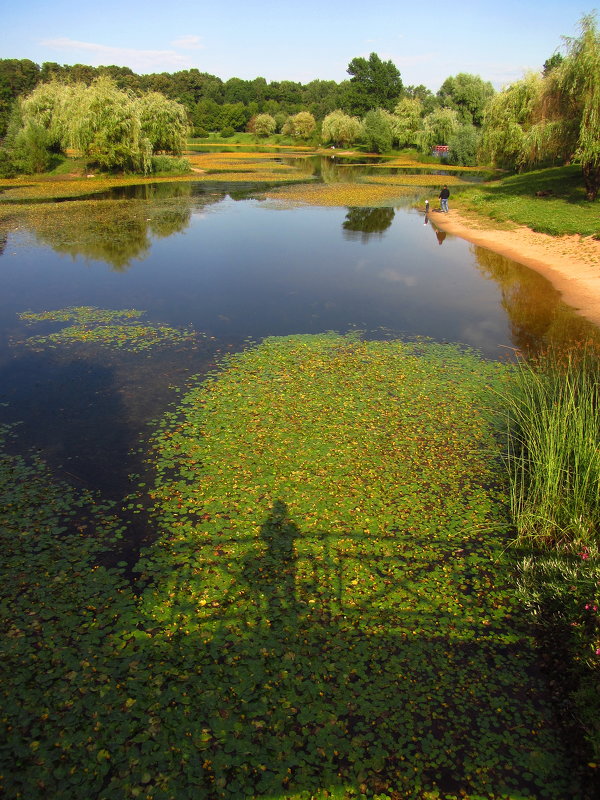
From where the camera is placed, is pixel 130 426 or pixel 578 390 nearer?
pixel 578 390

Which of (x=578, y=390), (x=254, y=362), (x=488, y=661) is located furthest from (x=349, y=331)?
(x=488, y=661)

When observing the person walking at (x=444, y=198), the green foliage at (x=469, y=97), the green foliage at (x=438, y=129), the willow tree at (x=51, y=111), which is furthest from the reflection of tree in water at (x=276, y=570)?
the green foliage at (x=469, y=97)

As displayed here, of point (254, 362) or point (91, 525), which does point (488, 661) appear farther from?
point (254, 362)

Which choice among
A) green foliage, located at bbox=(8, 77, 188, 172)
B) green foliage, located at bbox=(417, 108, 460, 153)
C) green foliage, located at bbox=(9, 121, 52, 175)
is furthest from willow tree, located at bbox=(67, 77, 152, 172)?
green foliage, located at bbox=(417, 108, 460, 153)

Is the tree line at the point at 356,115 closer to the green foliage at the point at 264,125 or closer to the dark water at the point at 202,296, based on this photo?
the green foliage at the point at 264,125

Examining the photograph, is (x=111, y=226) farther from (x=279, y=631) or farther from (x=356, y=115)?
(x=356, y=115)

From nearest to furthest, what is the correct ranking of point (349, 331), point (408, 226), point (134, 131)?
point (349, 331), point (408, 226), point (134, 131)

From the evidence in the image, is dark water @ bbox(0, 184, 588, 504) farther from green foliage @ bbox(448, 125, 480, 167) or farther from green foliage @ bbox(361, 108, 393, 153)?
green foliage @ bbox(361, 108, 393, 153)
